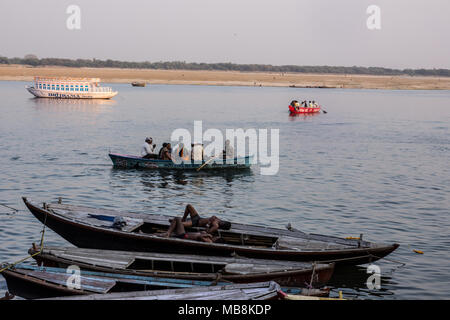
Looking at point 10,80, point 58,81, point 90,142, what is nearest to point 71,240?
point 90,142

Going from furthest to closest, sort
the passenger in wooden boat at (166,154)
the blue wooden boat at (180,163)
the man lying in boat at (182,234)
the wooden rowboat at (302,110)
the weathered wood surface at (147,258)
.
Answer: the wooden rowboat at (302,110) < the blue wooden boat at (180,163) < the passenger in wooden boat at (166,154) < the man lying in boat at (182,234) < the weathered wood surface at (147,258)

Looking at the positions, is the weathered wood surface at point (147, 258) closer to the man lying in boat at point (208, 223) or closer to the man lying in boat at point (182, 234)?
the man lying in boat at point (182, 234)

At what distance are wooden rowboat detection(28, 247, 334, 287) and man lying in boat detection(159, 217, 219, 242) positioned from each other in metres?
0.98

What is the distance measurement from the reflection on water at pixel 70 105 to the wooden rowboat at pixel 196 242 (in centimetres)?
5936

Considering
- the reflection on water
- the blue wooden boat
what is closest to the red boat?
the reflection on water

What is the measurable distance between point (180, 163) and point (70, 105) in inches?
2249

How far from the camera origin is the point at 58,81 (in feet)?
293

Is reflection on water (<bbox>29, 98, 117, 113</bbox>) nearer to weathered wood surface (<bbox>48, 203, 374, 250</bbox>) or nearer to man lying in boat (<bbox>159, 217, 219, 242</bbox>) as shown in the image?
weathered wood surface (<bbox>48, 203, 374, 250</bbox>)

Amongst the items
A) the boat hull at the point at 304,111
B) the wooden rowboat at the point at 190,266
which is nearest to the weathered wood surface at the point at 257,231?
the wooden rowboat at the point at 190,266

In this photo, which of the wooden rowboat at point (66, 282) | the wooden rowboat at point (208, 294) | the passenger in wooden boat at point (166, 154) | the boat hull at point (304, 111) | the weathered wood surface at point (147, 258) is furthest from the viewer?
the boat hull at point (304, 111)

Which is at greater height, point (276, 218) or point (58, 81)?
point (58, 81)

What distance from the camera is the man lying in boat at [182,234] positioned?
49.9 feet
